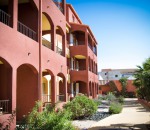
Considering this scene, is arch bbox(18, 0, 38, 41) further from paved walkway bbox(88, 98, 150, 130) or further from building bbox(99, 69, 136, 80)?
building bbox(99, 69, 136, 80)

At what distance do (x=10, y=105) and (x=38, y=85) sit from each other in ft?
12.2

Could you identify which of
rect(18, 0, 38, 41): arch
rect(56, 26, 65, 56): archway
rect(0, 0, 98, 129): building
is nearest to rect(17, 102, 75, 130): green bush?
rect(0, 0, 98, 129): building

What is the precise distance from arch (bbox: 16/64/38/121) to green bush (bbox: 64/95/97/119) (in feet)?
10.0

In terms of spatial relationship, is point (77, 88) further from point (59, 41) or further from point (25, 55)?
point (25, 55)

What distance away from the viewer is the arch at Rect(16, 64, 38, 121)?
14062 mm

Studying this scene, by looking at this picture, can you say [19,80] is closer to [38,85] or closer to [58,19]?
[38,85]

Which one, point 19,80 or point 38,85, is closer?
point 38,85

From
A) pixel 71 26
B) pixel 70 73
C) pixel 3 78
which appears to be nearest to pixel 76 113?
pixel 3 78

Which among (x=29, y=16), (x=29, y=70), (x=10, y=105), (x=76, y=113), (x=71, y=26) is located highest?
(x=71, y=26)

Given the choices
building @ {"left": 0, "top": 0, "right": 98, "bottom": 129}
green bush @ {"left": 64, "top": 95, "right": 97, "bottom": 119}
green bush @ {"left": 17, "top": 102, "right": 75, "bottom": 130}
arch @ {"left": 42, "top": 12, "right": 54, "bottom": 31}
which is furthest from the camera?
arch @ {"left": 42, "top": 12, "right": 54, "bottom": 31}

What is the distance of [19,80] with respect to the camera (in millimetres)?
14805

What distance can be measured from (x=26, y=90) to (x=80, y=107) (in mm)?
4329

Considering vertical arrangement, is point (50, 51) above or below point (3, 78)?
above

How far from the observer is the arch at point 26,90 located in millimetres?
14062
